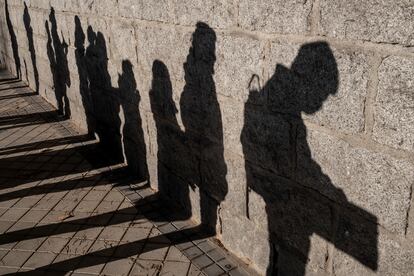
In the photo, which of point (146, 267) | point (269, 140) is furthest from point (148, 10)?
point (146, 267)

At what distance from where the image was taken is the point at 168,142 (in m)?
4.39

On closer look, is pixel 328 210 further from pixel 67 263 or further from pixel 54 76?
pixel 54 76

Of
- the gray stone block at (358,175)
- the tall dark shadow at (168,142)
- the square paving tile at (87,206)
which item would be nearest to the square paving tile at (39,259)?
the square paving tile at (87,206)

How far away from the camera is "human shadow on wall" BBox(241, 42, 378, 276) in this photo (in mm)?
2455

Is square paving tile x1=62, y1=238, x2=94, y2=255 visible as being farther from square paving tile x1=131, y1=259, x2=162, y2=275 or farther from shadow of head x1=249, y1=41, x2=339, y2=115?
shadow of head x1=249, y1=41, x2=339, y2=115

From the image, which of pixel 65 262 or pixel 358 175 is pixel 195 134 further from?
pixel 358 175

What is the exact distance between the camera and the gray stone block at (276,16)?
248cm

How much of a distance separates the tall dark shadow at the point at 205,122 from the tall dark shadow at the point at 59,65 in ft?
13.3

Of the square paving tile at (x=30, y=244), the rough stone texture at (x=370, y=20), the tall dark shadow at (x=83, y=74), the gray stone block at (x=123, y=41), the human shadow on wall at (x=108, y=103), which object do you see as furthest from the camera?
the tall dark shadow at (x=83, y=74)

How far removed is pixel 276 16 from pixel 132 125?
9.72 ft

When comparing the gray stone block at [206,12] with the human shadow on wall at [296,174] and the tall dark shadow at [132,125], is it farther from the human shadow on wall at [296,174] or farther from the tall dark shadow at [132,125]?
the tall dark shadow at [132,125]

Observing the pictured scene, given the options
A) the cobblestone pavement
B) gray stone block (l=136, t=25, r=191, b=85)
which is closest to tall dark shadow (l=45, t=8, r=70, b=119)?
the cobblestone pavement

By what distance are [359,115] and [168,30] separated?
216 centimetres

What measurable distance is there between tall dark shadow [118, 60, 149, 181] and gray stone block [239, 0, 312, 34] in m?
2.19
